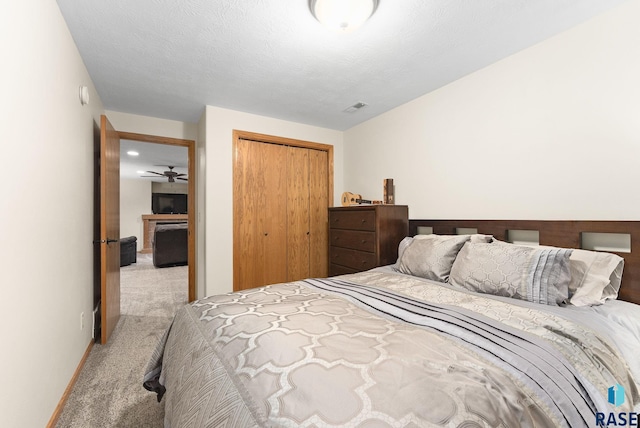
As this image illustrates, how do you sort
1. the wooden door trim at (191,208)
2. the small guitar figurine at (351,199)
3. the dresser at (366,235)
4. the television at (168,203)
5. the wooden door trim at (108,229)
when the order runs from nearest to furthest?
the wooden door trim at (108,229) < the dresser at (366,235) < the small guitar figurine at (351,199) < the wooden door trim at (191,208) < the television at (168,203)

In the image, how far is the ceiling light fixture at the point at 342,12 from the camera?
1560 mm

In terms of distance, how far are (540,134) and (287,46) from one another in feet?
6.32

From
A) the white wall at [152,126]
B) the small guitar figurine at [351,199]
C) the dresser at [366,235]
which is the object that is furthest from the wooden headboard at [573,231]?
the white wall at [152,126]

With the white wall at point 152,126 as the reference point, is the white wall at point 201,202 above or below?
below

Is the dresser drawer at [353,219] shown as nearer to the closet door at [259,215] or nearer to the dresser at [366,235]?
the dresser at [366,235]

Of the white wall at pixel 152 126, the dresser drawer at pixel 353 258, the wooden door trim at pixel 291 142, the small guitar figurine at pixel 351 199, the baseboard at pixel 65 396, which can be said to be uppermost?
the white wall at pixel 152 126

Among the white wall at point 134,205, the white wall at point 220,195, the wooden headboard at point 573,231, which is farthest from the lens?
the white wall at point 134,205

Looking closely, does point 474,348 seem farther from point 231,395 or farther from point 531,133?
point 531,133

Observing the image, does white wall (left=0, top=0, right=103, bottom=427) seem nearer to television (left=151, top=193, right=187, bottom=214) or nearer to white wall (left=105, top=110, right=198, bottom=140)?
white wall (left=105, top=110, right=198, bottom=140)

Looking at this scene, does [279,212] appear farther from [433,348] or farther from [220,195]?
[433,348]

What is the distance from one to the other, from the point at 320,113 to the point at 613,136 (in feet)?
8.31

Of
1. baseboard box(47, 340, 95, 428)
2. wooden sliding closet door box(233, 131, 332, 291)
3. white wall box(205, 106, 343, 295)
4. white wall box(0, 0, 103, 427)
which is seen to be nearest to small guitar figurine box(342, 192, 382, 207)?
wooden sliding closet door box(233, 131, 332, 291)

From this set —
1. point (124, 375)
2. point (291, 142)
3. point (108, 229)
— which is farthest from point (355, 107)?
point (124, 375)

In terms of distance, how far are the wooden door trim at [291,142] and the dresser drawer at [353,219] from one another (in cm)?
58
